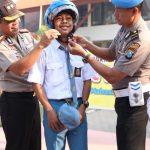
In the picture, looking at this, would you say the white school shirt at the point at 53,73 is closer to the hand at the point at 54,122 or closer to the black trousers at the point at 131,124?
the hand at the point at 54,122

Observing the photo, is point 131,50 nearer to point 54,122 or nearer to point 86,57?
point 86,57

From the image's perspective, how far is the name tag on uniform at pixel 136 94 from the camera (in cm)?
267

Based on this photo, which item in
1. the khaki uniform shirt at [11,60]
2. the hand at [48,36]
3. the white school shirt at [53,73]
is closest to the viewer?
the hand at [48,36]

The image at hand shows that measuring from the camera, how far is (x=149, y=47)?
262 centimetres

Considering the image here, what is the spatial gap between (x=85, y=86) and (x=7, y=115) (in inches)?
28.1

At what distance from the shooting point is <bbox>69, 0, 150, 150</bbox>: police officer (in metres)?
2.62

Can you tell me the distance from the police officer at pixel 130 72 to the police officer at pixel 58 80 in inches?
4.6

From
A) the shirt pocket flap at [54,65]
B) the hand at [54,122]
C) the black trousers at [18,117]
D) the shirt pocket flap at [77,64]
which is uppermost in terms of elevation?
the shirt pocket flap at [54,65]

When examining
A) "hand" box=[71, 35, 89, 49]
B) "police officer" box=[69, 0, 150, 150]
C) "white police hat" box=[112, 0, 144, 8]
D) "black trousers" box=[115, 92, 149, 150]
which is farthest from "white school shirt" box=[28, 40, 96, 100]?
"white police hat" box=[112, 0, 144, 8]

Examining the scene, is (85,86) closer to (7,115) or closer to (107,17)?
(7,115)

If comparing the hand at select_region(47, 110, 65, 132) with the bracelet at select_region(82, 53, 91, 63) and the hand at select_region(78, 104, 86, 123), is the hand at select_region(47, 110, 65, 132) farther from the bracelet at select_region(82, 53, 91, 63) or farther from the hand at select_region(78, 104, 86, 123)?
the bracelet at select_region(82, 53, 91, 63)

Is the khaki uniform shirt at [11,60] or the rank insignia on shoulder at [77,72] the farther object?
the khaki uniform shirt at [11,60]

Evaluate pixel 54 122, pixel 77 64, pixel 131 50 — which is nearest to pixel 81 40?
pixel 77 64

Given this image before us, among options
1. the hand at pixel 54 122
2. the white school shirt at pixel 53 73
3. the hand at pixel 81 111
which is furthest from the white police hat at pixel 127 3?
the hand at pixel 54 122
